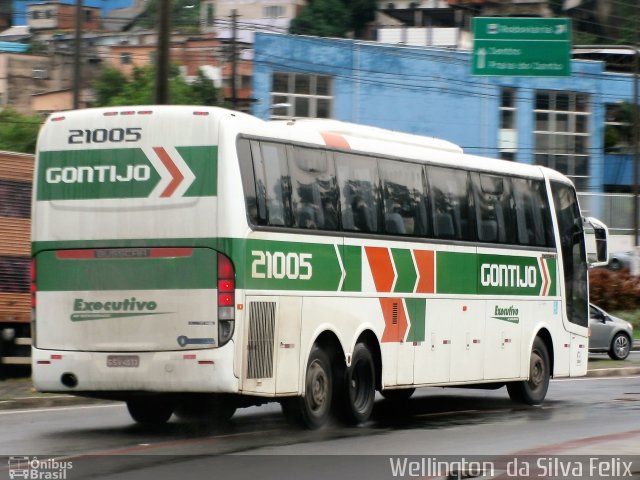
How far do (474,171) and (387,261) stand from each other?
2.74m

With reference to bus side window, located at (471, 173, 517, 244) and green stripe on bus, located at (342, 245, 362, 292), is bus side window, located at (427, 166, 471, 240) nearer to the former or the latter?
bus side window, located at (471, 173, 517, 244)

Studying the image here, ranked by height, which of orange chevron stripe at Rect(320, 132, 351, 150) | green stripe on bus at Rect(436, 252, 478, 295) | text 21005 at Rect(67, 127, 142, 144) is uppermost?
text 21005 at Rect(67, 127, 142, 144)

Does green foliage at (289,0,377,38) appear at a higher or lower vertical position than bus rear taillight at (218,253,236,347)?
lower

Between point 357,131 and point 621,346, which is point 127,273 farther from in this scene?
point 621,346

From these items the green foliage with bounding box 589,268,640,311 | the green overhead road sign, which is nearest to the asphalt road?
the green overhead road sign

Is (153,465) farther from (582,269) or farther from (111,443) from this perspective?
(582,269)

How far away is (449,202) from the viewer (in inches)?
692

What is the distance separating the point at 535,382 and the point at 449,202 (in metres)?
3.71

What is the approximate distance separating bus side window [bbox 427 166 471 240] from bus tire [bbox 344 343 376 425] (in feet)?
7.35

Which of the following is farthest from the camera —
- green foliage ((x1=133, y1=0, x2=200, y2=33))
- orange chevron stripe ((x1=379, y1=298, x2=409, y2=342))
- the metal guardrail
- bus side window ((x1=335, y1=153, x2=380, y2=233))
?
green foliage ((x1=133, y1=0, x2=200, y2=33))

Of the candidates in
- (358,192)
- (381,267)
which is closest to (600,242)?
(381,267)

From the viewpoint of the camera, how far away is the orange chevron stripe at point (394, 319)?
16141 millimetres

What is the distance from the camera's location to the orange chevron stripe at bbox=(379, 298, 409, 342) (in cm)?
1614

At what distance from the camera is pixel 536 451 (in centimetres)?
1194
